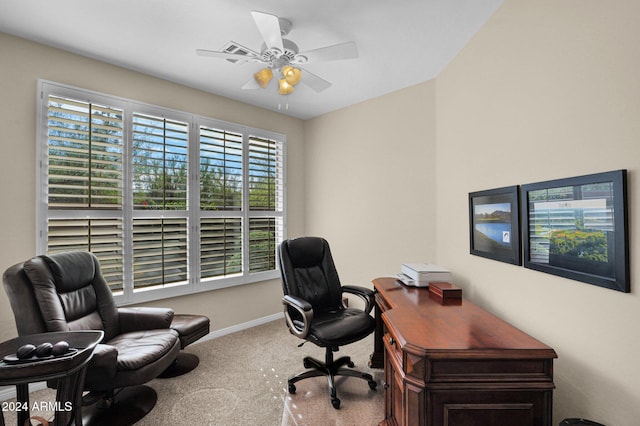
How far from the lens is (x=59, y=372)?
55.3 inches

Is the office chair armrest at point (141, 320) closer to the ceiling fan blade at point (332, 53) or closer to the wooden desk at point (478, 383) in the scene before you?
the wooden desk at point (478, 383)

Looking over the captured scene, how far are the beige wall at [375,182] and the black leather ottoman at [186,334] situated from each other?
6.15 feet

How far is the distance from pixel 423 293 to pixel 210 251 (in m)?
2.35

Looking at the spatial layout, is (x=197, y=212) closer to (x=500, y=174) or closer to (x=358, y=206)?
(x=358, y=206)

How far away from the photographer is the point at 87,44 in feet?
7.82

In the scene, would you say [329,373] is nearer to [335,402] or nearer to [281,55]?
[335,402]

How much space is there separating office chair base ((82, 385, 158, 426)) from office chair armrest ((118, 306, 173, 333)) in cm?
46

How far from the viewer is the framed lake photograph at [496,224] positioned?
179cm

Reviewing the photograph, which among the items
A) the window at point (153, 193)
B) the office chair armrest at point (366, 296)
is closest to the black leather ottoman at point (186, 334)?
the window at point (153, 193)

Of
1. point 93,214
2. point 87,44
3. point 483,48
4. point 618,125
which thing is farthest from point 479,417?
point 87,44

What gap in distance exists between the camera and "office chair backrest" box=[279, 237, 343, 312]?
2.50 m

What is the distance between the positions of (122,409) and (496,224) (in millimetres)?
2875

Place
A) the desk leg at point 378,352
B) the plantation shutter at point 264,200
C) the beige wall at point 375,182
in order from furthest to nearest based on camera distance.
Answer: the plantation shutter at point 264,200
the beige wall at point 375,182
the desk leg at point 378,352

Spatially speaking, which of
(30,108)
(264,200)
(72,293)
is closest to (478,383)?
(72,293)
